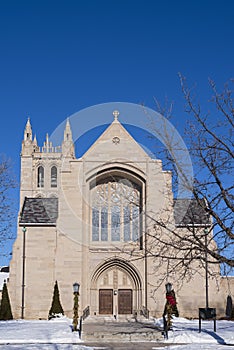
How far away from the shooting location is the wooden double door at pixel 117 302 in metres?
36.1

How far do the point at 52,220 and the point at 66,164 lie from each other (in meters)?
3.96

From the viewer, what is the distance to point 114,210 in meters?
36.6

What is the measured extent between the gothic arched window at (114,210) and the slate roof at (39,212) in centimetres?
308

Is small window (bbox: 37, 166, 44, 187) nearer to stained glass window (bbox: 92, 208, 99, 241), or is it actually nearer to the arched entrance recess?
stained glass window (bbox: 92, 208, 99, 241)

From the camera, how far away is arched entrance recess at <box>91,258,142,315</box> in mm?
35875

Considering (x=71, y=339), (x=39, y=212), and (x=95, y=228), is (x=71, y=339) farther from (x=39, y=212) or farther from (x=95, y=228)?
(x=39, y=212)

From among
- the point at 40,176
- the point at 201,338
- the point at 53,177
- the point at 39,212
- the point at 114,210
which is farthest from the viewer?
the point at 53,177

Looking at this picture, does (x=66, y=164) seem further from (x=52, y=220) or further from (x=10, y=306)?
(x=10, y=306)

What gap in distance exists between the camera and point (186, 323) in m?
29.4

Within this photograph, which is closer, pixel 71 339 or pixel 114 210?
pixel 71 339

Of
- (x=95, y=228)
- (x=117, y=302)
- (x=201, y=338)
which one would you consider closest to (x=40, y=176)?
Result: (x=95, y=228)

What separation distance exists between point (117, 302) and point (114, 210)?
6164 millimetres

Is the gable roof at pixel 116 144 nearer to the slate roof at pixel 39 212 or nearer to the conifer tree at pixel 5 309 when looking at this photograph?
the slate roof at pixel 39 212

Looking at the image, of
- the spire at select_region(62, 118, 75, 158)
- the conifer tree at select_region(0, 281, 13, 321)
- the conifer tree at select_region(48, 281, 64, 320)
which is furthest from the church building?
the spire at select_region(62, 118, 75, 158)
